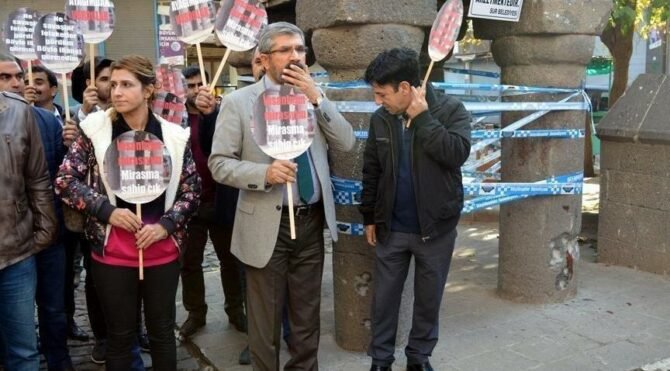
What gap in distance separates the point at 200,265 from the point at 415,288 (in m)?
1.67

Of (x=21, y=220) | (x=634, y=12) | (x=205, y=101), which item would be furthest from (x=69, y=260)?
(x=634, y=12)

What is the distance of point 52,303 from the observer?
12.0ft

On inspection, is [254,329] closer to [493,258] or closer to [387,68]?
[387,68]

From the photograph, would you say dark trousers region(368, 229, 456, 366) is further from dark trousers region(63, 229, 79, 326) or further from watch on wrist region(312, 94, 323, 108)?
dark trousers region(63, 229, 79, 326)

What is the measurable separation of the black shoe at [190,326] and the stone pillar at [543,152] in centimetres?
238

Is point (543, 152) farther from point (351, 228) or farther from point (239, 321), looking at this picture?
point (239, 321)

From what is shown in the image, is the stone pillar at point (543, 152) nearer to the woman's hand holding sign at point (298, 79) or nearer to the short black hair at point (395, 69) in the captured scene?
the short black hair at point (395, 69)

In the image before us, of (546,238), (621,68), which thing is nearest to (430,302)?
(546,238)

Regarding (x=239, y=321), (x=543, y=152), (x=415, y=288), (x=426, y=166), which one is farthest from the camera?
(x=543, y=152)

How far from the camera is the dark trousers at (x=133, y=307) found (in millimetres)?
3076

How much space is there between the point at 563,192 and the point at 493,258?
6.07 ft

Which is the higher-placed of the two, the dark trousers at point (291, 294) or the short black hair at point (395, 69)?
the short black hair at point (395, 69)

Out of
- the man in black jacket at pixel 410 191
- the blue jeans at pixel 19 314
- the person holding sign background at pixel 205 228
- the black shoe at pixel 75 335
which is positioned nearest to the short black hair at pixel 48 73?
the person holding sign background at pixel 205 228

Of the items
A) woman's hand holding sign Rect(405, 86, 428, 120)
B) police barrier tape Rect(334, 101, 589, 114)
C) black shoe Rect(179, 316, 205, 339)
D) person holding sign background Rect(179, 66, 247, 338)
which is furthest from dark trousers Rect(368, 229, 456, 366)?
black shoe Rect(179, 316, 205, 339)
